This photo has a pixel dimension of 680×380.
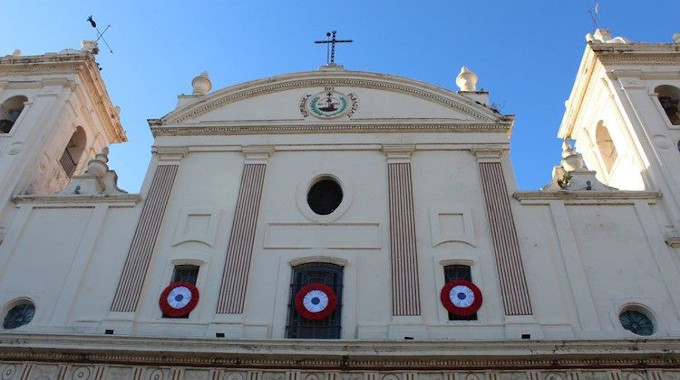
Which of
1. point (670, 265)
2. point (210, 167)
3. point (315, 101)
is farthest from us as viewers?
point (315, 101)

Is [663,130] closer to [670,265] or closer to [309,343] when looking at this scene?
[670,265]

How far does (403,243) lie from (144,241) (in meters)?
5.81

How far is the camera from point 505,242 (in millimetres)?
14305

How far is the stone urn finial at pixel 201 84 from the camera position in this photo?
18.8 metres

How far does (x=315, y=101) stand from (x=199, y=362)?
8.05m

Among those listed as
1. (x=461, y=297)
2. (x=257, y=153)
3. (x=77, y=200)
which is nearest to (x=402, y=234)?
(x=461, y=297)

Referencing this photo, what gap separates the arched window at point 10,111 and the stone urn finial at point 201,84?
488 cm

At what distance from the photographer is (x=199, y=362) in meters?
12.4

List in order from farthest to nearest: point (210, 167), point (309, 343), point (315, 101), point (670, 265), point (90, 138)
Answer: point (90, 138) < point (315, 101) < point (210, 167) < point (670, 265) < point (309, 343)

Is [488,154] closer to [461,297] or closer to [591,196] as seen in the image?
[591,196]

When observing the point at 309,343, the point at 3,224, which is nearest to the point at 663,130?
the point at 309,343

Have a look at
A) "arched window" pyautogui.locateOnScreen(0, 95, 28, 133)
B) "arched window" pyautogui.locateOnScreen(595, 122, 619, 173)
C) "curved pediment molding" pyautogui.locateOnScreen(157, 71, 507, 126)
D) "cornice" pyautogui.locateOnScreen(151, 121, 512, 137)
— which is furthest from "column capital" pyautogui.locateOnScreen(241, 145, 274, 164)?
"arched window" pyautogui.locateOnScreen(595, 122, 619, 173)

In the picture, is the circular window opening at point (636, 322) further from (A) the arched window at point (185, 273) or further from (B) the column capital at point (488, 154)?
(A) the arched window at point (185, 273)

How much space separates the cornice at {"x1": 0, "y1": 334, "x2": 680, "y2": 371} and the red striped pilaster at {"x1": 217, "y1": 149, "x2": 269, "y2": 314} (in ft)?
4.41
